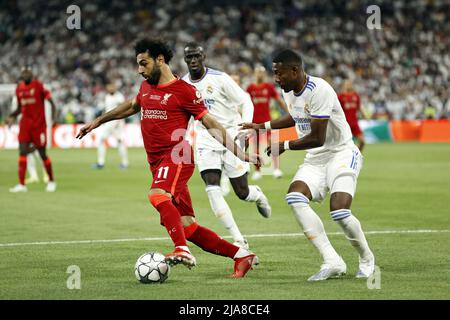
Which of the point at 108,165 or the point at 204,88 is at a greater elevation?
the point at 204,88

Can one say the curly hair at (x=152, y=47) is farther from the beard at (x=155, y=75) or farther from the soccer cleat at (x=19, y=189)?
the soccer cleat at (x=19, y=189)

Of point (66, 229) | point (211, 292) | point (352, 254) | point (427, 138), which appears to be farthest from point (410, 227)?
point (427, 138)

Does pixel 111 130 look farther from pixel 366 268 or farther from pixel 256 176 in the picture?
pixel 366 268

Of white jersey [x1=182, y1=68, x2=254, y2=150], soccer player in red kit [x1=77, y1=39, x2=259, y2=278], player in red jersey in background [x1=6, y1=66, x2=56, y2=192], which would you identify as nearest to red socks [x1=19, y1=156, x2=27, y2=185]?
player in red jersey in background [x1=6, y1=66, x2=56, y2=192]

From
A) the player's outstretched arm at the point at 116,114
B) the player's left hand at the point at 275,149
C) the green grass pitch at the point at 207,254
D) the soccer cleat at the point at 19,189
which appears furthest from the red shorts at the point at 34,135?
the player's left hand at the point at 275,149

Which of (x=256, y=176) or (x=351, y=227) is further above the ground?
(x=351, y=227)

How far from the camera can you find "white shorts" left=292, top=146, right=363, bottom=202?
918cm

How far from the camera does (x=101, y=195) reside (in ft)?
62.3

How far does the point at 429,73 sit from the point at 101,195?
30.9 m

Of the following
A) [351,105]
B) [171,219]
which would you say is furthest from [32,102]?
[171,219]

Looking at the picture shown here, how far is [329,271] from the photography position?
890 centimetres

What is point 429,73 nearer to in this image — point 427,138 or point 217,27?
point 427,138

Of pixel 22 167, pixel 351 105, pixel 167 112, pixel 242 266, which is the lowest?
pixel 22 167

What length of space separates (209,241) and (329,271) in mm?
1296
